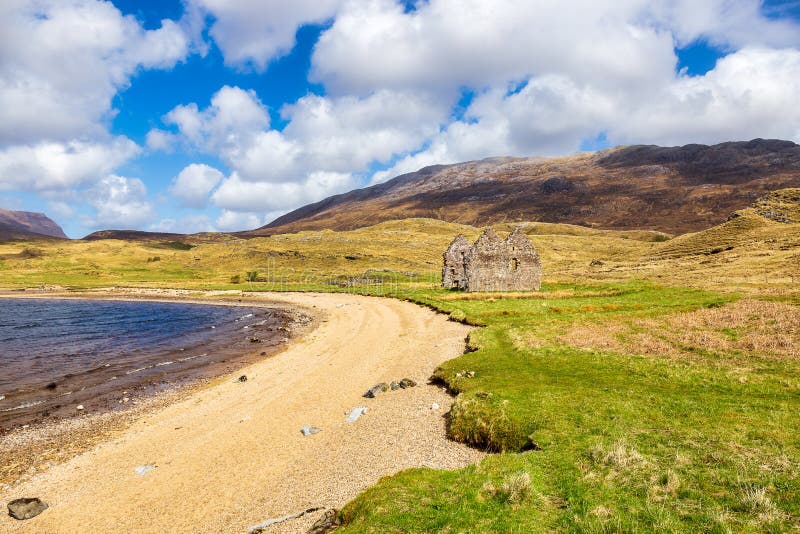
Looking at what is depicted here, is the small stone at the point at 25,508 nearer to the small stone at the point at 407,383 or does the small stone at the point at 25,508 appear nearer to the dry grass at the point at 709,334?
the small stone at the point at 407,383

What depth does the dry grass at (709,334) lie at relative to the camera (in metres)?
23.7

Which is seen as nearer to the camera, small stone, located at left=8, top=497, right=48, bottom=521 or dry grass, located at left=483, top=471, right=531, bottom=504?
dry grass, located at left=483, top=471, right=531, bottom=504

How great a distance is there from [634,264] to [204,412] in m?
114

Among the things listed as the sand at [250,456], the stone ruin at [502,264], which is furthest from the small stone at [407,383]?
the stone ruin at [502,264]

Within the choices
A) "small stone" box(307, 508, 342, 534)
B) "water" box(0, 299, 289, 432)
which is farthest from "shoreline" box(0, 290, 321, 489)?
"small stone" box(307, 508, 342, 534)

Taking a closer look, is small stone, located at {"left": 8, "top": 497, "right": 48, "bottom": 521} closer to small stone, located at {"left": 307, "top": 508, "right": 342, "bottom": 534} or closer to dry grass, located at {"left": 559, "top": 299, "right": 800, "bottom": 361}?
small stone, located at {"left": 307, "top": 508, "right": 342, "bottom": 534}

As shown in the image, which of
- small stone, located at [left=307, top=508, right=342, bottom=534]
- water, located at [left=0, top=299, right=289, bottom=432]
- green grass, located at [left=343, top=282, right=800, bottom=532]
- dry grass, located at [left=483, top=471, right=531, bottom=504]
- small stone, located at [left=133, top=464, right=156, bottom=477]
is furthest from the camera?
water, located at [left=0, top=299, right=289, bottom=432]

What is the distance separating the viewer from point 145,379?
33000 millimetres

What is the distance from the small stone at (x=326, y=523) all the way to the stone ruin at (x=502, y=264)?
56.6m

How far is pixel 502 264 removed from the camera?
66062 millimetres

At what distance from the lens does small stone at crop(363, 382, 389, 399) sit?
78.0 feet

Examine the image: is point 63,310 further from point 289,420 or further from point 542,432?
point 542,432

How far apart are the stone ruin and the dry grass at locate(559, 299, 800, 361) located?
3127 cm

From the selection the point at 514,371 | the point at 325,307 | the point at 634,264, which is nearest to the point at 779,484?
the point at 514,371
